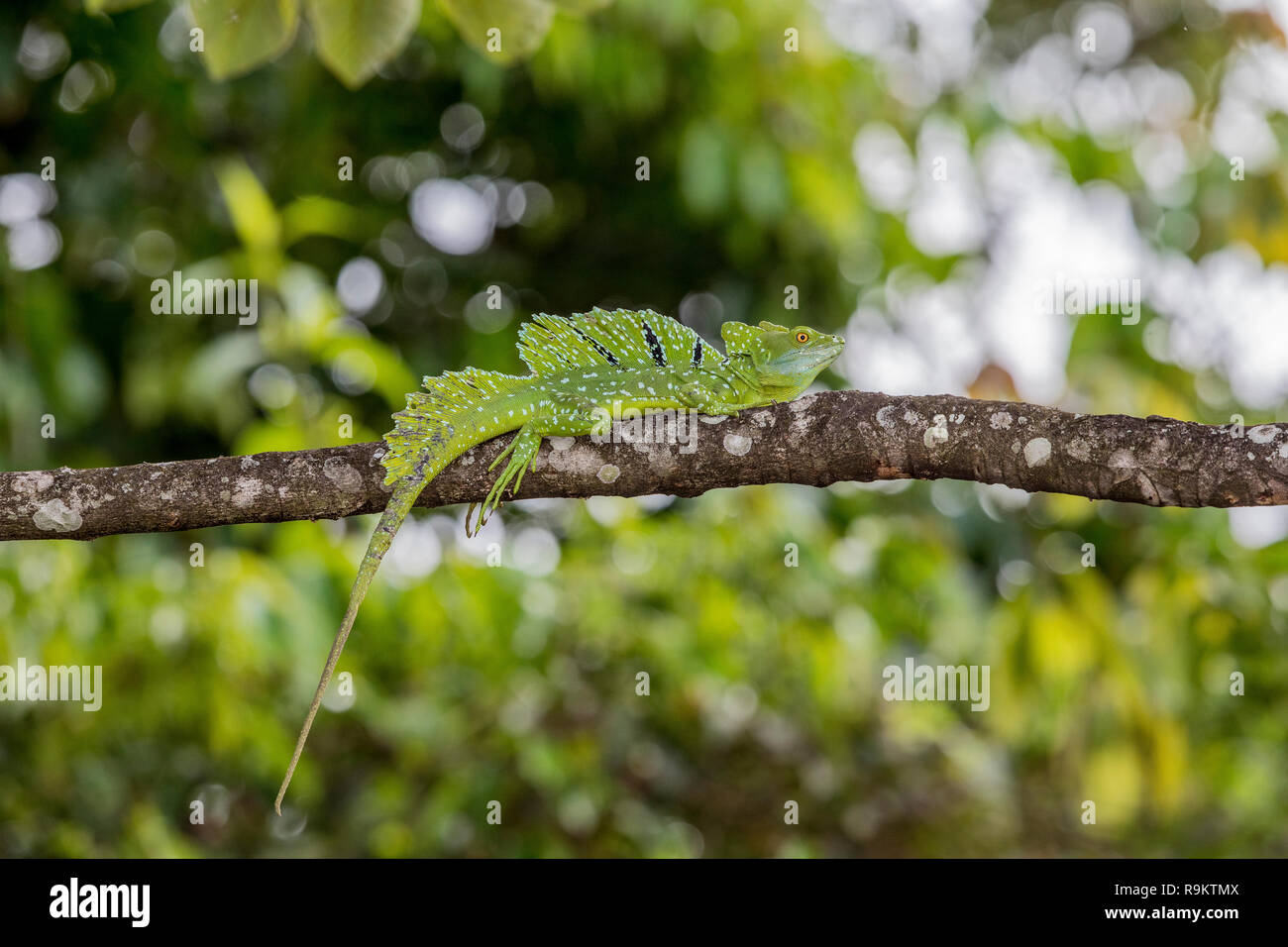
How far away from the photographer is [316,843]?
6.38 metres

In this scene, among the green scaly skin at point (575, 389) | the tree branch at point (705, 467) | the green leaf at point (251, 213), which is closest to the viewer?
the tree branch at point (705, 467)

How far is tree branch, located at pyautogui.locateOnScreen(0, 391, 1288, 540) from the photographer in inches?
92.8

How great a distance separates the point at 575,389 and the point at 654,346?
40 centimetres

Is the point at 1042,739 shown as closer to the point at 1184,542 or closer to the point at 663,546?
the point at 1184,542

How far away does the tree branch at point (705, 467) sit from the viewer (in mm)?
2357

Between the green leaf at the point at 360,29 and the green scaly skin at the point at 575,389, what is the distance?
0.78m

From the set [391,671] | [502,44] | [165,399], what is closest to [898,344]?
[391,671]

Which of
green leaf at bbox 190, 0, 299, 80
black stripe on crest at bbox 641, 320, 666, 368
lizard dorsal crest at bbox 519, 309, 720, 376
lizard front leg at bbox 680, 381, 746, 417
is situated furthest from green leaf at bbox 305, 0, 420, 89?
lizard front leg at bbox 680, 381, 746, 417

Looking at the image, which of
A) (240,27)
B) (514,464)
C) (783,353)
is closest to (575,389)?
(514,464)

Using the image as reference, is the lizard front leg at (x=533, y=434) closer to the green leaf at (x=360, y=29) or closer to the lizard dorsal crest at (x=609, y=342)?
the lizard dorsal crest at (x=609, y=342)

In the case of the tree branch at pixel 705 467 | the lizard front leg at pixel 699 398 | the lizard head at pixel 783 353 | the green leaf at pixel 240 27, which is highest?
the green leaf at pixel 240 27

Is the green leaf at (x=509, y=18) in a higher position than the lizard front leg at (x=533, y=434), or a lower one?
higher

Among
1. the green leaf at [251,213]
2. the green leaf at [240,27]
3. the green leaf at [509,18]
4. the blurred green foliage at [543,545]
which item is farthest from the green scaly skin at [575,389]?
the green leaf at [251,213]

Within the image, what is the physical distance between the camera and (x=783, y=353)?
3.32 m
